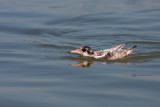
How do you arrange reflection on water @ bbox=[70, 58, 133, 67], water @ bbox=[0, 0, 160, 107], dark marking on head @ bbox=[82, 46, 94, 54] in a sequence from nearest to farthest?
water @ bbox=[0, 0, 160, 107], reflection on water @ bbox=[70, 58, 133, 67], dark marking on head @ bbox=[82, 46, 94, 54]

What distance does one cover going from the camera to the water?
9.69m

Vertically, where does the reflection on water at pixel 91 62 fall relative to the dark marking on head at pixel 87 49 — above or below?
below

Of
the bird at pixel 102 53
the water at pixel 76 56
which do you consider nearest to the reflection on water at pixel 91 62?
the water at pixel 76 56

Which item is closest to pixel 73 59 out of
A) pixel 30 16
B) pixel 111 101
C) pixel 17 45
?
pixel 17 45

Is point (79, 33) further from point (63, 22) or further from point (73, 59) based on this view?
point (73, 59)

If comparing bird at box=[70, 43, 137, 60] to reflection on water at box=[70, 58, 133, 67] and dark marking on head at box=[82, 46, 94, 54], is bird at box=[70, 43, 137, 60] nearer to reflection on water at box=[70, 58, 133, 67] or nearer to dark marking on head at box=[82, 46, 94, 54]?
dark marking on head at box=[82, 46, 94, 54]

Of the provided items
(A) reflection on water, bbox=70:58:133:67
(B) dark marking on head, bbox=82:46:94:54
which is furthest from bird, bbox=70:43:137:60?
(A) reflection on water, bbox=70:58:133:67

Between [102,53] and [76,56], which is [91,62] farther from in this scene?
[76,56]

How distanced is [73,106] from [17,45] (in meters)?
7.01

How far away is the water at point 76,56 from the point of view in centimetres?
969

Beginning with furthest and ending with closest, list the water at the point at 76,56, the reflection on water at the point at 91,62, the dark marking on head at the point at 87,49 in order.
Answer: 1. the dark marking on head at the point at 87,49
2. the reflection on water at the point at 91,62
3. the water at the point at 76,56

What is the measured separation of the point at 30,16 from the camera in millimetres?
21078

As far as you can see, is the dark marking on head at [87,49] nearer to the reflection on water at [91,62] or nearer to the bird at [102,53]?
the bird at [102,53]

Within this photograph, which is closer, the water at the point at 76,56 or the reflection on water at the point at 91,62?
the water at the point at 76,56
